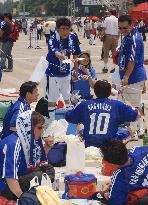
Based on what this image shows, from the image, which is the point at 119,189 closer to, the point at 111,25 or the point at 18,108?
the point at 18,108

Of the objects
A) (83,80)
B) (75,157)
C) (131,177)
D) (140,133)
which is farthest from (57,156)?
(83,80)

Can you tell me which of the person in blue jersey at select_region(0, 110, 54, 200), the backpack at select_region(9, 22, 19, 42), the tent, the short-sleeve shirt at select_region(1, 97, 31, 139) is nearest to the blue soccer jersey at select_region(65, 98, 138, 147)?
the short-sleeve shirt at select_region(1, 97, 31, 139)

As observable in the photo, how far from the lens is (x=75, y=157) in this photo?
257 inches

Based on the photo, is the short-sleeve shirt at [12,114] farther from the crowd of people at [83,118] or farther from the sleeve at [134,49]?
the sleeve at [134,49]

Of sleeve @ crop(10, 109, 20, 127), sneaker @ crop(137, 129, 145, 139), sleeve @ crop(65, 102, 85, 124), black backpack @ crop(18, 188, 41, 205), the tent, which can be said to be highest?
sleeve @ crop(10, 109, 20, 127)

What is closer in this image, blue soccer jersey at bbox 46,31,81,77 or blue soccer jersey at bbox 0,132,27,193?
blue soccer jersey at bbox 0,132,27,193

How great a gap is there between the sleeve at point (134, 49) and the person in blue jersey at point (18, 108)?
7.34 feet

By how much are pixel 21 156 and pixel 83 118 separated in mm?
1743

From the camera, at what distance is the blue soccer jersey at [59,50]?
9.76 metres

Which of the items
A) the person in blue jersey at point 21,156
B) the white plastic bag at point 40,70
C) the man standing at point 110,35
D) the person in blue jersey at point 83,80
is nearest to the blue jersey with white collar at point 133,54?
the white plastic bag at point 40,70

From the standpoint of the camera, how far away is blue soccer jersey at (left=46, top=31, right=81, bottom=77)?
9758 mm

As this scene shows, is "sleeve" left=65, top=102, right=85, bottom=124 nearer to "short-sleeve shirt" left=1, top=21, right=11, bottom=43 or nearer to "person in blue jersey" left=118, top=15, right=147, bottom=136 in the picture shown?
"person in blue jersey" left=118, top=15, right=147, bottom=136

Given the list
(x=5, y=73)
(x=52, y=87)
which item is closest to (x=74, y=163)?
(x=52, y=87)

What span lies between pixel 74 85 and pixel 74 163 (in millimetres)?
4256
